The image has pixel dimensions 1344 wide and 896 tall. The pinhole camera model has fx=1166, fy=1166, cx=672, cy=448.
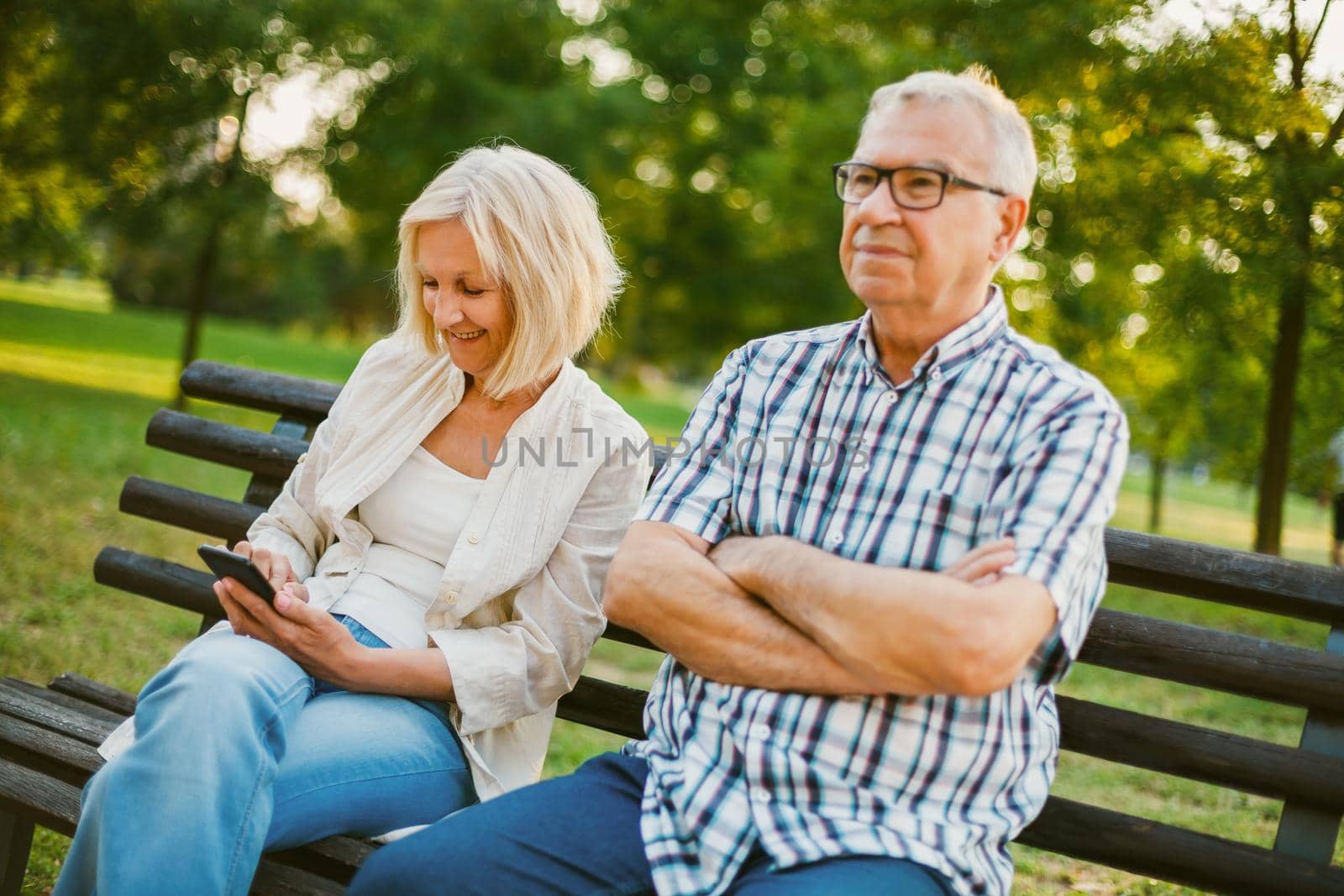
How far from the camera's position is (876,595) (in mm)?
2088

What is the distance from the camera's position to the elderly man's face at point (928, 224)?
2.34 meters

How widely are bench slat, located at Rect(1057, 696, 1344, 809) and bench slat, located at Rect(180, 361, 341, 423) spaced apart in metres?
2.29

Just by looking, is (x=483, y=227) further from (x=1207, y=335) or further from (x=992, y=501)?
(x=1207, y=335)

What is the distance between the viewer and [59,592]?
620 centimetres

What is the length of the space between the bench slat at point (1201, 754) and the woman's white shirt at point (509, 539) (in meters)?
1.16

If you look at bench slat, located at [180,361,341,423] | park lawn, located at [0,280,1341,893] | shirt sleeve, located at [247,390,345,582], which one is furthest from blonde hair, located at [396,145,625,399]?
park lawn, located at [0,280,1341,893]

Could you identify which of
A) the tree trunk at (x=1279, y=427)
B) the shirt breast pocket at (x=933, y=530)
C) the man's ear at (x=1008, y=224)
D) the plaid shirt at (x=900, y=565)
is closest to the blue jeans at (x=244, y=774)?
the plaid shirt at (x=900, y=565)

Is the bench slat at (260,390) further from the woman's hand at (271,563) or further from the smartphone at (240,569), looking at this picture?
the smartphone at (240,569)

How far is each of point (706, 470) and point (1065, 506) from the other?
0.79m

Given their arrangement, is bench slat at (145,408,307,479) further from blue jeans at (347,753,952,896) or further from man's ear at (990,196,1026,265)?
man's ear at (990,196,1026,265)

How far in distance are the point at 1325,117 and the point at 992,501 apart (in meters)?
6.45

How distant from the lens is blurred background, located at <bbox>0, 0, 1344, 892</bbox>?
729 centimetres

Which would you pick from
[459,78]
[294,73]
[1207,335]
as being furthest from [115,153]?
[1207,335]

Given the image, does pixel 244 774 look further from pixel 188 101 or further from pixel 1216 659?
pixel 188 101
